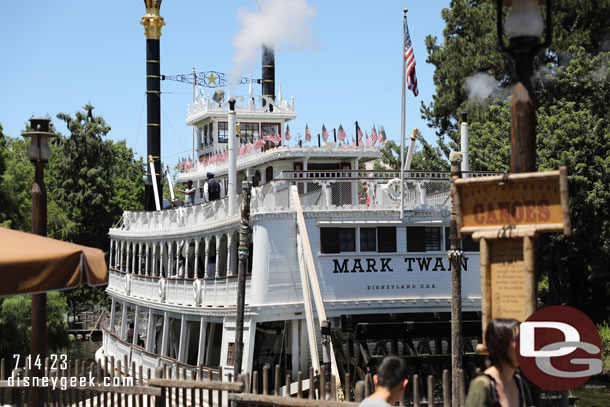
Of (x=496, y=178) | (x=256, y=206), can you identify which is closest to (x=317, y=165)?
(x=256, y=206)

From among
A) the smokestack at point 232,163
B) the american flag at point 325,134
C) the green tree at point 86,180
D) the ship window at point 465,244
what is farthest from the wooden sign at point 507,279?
the green tree at point 86,180

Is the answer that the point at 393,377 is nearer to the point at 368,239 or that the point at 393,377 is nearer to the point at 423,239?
the point at 368,239

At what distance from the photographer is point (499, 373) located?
4520mm

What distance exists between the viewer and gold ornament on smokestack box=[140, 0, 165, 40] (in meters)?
38.7

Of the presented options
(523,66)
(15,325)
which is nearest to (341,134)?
(15,325)

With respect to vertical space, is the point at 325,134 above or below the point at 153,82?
below

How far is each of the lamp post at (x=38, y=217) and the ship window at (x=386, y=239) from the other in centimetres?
1002

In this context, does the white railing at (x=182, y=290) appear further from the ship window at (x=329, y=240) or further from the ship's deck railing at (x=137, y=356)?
the ship window at (x=329, y=240)

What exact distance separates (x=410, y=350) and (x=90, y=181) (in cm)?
3545

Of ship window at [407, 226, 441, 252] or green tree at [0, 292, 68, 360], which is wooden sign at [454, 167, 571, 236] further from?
green tree at [0, 292, 68, 360]

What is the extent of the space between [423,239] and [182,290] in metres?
6.73

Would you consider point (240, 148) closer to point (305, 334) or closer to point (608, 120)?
point (305, 334)

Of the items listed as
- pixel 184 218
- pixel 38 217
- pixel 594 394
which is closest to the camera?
pixel 38 217

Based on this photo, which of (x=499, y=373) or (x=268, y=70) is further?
(x=268, y=70)
